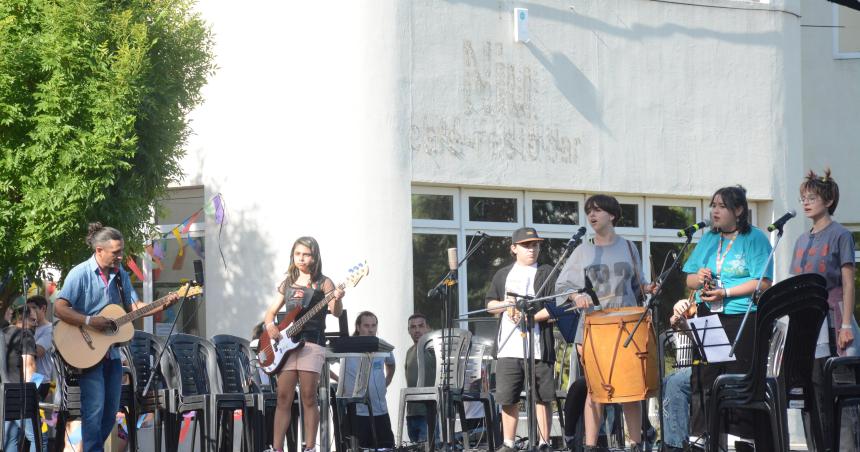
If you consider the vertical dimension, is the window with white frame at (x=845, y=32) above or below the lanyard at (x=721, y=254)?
above

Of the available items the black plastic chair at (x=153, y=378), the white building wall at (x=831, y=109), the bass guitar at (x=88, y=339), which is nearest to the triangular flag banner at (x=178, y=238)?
the black plastic chair at (x=153, y=378)

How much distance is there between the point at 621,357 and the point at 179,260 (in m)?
8.06

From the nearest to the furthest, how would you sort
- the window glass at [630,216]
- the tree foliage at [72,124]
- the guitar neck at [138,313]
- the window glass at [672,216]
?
1. the guitar neck at [138,313]
2. the tree foliage at [72,124]
3. the window glass at [630,216]
4. the window glass at [672,216]

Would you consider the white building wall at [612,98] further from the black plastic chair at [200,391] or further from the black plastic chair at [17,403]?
the black plastic chair at [17,403]

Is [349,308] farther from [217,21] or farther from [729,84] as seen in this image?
[729,84]

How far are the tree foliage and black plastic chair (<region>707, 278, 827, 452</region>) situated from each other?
7.00m

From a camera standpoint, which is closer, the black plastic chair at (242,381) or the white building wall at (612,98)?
the black plastic chair at (242,381)

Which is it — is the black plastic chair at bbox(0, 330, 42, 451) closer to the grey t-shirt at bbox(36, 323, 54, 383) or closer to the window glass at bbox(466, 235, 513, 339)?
the grey t-shirt at bbox(36, 323, 54, 383)

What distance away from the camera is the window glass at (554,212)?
17.1m

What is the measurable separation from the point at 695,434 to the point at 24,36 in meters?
6.93

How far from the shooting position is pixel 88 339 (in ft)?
34.1

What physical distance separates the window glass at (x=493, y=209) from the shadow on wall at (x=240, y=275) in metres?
2.51

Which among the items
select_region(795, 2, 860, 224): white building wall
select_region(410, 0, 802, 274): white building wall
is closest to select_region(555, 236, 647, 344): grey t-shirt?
select_region(410, 0, 802, 274): white building wall

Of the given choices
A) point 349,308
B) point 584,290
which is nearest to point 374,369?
point 349,308
